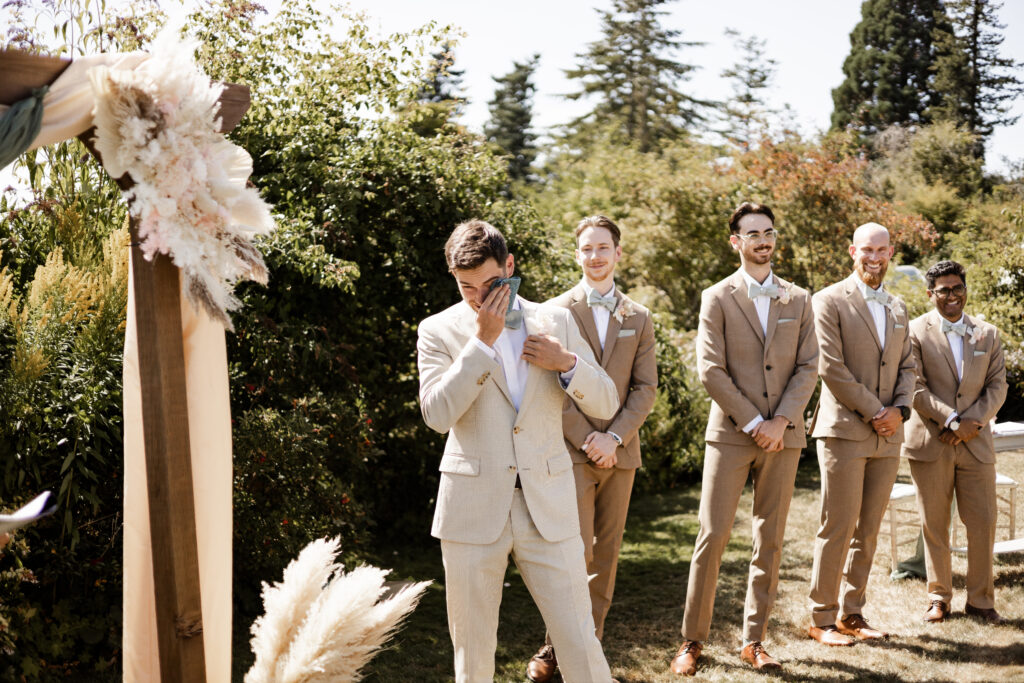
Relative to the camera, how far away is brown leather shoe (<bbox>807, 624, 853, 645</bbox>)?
545 cm

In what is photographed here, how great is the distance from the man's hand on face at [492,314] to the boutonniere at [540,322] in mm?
293

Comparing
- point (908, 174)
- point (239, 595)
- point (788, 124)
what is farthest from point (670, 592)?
point (908, 174)

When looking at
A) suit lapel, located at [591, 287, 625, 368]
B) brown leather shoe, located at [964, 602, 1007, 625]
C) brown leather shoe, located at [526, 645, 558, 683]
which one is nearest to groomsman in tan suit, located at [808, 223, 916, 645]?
brown leather shoe, located at [964, 602, 1007, 625]

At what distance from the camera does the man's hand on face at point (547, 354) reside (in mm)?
3258

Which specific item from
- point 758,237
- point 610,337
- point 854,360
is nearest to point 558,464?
point 610,337

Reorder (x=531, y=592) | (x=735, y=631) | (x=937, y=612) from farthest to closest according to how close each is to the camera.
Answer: (x=937, y=612) < (x=735, y=631) < (x=531, y=592)

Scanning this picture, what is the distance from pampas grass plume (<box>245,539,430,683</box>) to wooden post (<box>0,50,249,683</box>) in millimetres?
433

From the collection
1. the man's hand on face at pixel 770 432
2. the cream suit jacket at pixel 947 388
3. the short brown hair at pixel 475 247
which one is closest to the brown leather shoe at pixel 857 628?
the cream suit jacket at pixel 947 388

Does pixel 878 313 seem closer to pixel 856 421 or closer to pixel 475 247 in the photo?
pixel 856 421

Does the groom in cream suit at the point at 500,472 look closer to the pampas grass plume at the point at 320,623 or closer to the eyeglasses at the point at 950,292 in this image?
the pampas grass plume at the point at 320,623

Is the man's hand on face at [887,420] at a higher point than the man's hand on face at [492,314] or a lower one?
lower

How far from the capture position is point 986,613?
19.3 ft

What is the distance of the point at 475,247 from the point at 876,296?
3.47 meters

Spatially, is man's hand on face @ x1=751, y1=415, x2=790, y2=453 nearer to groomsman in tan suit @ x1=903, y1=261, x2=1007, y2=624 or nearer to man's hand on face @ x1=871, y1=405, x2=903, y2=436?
man's hand on face @ x1=871, y1=405, x2=903, y2=436
